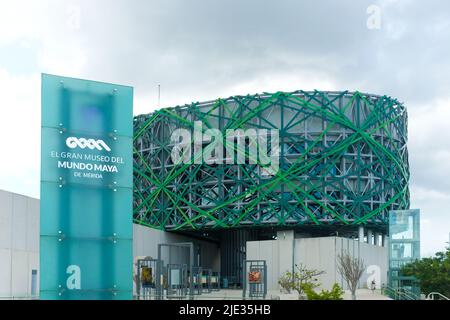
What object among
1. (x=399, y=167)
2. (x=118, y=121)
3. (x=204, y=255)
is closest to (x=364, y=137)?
(x=399, y=167)

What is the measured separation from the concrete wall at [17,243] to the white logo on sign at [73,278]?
2640 centimetres

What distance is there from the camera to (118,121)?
15.5 meters

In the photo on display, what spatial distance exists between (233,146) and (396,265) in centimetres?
2055

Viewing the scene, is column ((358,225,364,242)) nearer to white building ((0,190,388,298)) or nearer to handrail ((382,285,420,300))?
white building ((0,190,388,298))

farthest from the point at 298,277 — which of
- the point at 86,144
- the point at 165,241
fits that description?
the point at 86,144

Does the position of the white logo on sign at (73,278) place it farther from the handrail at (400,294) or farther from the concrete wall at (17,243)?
the handrail at (400,294)

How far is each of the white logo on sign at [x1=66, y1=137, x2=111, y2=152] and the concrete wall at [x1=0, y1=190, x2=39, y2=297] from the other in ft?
85.9

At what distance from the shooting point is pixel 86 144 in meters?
15.1

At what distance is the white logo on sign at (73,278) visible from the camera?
14691 millimetres

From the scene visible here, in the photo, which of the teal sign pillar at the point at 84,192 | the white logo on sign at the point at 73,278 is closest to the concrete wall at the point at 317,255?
the teal sign pillar at the point at 84,192

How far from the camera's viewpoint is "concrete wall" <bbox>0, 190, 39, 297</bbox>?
40.2 metres

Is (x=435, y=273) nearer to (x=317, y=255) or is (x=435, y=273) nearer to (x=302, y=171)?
(x=317, y=255)

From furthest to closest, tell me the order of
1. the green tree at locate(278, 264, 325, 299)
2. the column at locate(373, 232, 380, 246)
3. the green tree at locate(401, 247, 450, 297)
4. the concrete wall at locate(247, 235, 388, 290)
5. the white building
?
the column at locate(373, 232, 380, 246) < the concrete wall at locate(247, 235, 388, 290) < the green tree at locate(278, 264, 325, 299) < the green tree at locate(401, 247, 450, 297) < the white building

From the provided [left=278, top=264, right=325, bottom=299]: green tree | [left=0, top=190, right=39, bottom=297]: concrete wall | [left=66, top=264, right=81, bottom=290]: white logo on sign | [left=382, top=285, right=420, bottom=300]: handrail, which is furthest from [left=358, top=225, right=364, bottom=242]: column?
[left=66, top=264, right=81, bottom=290]: white logo on sign
